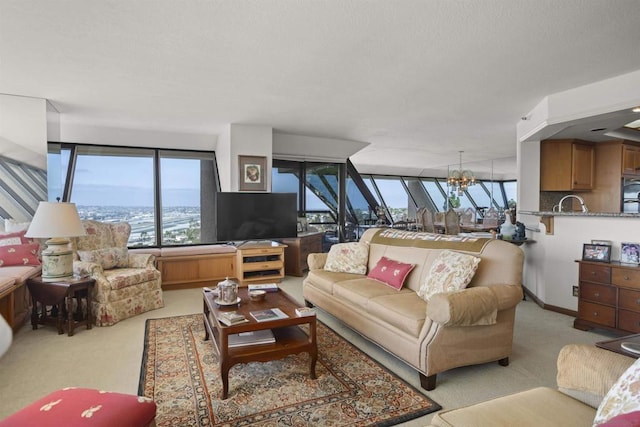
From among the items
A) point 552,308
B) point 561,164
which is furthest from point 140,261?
point 561,164

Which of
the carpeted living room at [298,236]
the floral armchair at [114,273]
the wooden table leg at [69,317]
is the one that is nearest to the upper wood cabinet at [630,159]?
the carpeted living room at [298,236]

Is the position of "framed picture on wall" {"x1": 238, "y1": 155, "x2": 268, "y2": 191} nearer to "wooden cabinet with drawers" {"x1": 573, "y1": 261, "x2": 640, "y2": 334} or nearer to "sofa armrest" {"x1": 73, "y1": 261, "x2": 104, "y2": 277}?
"sofa armrest" {"x1": 73, "y1": 261, "x2": 104, "y2": 277}

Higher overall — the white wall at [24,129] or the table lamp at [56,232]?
the white wall at [24,129]

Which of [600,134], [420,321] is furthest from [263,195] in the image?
[600,134]

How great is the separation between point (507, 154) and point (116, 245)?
8.56 m

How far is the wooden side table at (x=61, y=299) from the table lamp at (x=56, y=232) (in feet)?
0.35

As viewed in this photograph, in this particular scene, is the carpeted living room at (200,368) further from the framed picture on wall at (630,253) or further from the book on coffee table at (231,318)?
the framed picture on wall at (630,253)

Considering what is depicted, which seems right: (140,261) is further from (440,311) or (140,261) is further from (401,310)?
(440,311)

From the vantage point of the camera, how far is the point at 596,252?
11.1 feet

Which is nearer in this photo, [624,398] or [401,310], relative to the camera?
[624,398]

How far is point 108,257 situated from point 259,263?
2.03 m

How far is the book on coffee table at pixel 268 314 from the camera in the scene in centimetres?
245

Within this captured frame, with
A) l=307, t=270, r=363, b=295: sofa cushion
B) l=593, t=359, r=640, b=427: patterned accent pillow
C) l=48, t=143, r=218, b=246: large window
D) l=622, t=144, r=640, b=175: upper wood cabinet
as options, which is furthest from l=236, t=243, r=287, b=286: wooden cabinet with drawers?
l=622, t=144, r=640, b=175: upper wood cabinet

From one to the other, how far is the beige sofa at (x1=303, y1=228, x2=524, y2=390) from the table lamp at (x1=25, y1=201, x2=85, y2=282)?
105 inches
